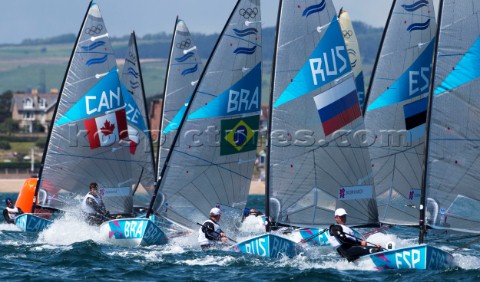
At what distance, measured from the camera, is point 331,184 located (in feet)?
84.1

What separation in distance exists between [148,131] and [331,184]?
13.6 metres

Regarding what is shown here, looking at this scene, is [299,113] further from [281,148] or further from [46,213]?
[46,213]

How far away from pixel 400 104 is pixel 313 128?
480 centimetres

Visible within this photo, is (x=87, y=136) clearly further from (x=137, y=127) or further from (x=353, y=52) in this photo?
(x=353, y=52)

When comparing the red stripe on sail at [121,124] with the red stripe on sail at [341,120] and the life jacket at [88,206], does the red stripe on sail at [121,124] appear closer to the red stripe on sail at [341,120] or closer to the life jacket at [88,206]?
the life jacket at [88,206]

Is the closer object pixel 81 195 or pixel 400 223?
pixel 400 223

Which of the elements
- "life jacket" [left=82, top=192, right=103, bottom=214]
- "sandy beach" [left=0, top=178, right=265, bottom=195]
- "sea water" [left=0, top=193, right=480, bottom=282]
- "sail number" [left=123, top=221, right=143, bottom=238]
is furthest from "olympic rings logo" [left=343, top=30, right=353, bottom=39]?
"sandy beach" [left=0, top=178, right=265, bottom=195]

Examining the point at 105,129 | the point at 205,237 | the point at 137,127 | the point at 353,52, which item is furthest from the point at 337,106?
the point at 137,127

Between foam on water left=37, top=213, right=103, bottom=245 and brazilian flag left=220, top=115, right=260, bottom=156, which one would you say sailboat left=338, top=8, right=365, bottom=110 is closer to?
brazilian flag left=220, top=115, right=260, bottom=156

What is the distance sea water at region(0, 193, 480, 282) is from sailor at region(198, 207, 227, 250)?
26cm

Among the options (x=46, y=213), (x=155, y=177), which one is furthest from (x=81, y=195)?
(x=155, y=177)

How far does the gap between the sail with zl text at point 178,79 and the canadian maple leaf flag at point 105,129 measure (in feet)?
15.9

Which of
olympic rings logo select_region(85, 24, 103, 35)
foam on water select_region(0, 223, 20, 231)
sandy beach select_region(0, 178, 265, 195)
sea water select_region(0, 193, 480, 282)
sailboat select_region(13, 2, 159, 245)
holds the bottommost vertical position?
sandy beach select_region(0, 178, 265, 195)

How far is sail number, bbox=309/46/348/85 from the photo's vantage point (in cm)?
2522
